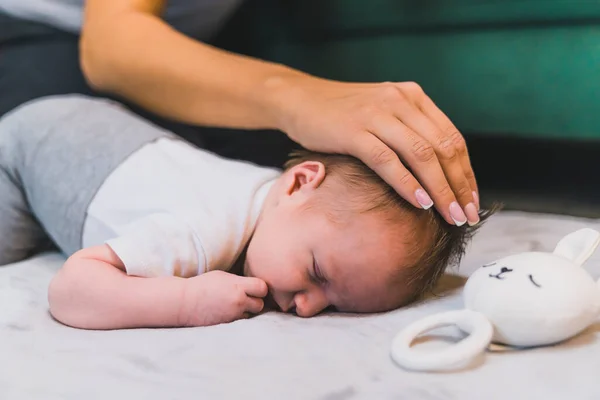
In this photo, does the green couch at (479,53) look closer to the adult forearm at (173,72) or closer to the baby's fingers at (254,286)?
the adult forearm at (173,72)

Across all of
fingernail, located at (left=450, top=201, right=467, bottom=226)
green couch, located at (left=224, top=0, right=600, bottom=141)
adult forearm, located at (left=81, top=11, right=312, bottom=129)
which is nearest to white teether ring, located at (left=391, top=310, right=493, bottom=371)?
fingernail, located at (left=450, top=201, right=467, bottom=226)

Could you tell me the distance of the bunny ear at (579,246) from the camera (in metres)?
0.66

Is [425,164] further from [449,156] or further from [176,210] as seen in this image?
[176,210]

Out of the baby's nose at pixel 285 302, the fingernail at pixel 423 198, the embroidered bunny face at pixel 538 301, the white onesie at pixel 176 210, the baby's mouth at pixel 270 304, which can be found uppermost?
the fingernail at pixel 423 198

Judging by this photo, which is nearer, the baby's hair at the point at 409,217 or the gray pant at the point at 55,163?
the baby's hair at the point at 409,217

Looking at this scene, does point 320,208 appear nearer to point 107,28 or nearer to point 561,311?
point 561,311

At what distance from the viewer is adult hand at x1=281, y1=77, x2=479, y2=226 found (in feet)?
2.20

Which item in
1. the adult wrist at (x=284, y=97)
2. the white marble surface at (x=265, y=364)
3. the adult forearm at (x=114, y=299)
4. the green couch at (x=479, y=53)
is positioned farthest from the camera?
the green couch at (x=479, y=53)

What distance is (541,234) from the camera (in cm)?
93

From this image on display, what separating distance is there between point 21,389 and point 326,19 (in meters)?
1.17

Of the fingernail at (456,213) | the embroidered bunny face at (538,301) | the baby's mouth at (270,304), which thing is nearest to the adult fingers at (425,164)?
the fingernail at (456,213)

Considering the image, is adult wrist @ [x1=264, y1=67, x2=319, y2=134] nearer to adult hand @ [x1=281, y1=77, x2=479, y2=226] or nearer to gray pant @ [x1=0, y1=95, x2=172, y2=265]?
adult hand @ [x1=281, y1=77, x2=479, y2=226]

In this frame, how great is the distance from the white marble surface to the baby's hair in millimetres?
34

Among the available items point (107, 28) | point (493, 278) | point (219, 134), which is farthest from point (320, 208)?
point (219, 134)
